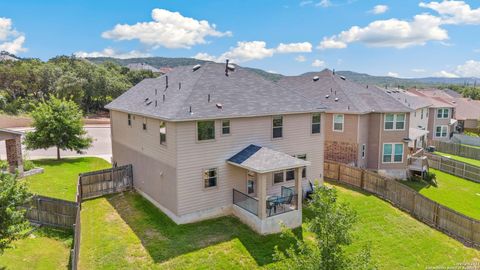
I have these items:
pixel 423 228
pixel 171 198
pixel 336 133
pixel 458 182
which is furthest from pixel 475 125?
pixel 171 198

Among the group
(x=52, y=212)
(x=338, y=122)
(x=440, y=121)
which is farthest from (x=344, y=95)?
(x=440, y=121)

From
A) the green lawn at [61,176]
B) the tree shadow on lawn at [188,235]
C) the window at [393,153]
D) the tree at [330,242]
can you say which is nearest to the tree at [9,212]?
the tree shadow on lawn at [188,235]

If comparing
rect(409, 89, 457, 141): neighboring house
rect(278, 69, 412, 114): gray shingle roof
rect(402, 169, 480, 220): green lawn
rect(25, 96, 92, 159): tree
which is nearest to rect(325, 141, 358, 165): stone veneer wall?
rect(278, 69, 412, 114): gray shingle roof

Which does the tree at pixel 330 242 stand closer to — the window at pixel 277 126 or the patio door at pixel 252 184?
the patio door at pixel 252 184

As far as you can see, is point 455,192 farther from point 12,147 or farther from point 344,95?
point 12,147

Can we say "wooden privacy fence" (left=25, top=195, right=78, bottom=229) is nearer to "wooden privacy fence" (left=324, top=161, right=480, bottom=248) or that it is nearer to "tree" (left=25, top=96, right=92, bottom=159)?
"tree" (left=25, top=96, right=92, bottom=159)
